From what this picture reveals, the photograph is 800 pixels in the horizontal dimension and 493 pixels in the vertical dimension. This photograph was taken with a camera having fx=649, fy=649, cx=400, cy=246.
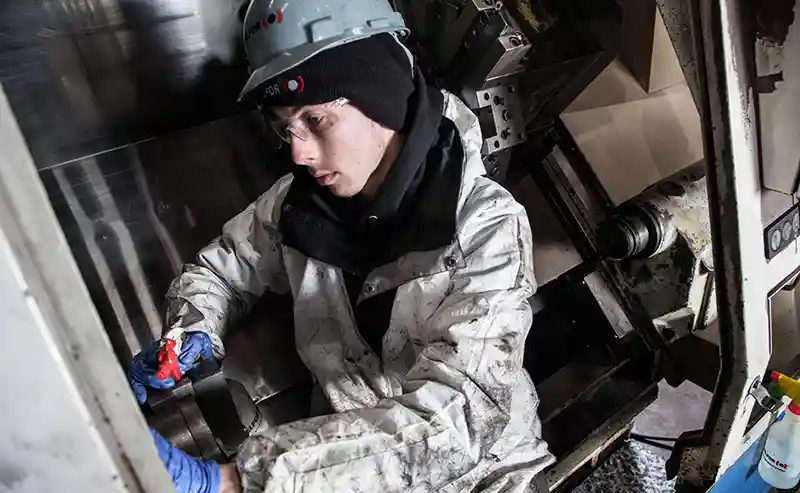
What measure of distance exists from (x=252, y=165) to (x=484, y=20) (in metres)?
0.64

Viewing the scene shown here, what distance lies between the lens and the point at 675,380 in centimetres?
168

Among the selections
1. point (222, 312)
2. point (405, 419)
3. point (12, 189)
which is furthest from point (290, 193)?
point (12, 189)

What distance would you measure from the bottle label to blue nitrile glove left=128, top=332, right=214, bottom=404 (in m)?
1.08

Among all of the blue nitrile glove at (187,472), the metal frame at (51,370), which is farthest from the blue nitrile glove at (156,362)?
the metal frame at (51,370)

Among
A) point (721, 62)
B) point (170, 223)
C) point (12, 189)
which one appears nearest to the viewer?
point (12, 189)

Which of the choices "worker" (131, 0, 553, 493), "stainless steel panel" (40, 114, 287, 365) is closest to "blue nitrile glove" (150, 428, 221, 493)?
"worker" (131, 0, 553, 493)

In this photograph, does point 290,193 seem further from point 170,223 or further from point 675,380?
point 675,380

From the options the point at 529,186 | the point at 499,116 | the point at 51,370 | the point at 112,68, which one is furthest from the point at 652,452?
the point at 51,370

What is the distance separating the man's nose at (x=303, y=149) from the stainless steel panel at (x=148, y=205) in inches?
21.5

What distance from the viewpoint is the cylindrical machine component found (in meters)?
1.48

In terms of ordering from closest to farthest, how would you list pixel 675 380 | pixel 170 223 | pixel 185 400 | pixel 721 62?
pixel 721 62 → pixel 185 400 → pixel 170 223 → pixel 675 380

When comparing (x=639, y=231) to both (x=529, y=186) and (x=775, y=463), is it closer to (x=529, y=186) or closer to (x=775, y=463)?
(x=529, y=186)

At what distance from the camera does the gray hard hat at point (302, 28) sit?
38.0 inches

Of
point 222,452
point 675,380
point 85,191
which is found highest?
point 85,191
